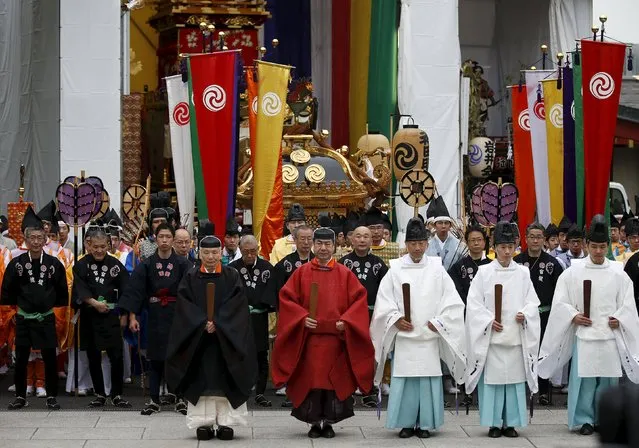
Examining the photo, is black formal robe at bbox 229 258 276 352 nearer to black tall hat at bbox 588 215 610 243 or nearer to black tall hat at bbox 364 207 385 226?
black tall hat at bbox 364 207 385 226

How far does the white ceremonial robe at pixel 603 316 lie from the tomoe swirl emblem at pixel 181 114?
20.9ft

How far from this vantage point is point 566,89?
1534cm

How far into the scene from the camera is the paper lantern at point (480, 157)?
972 inches

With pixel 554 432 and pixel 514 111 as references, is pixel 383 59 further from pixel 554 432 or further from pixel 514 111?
pixel 554 432

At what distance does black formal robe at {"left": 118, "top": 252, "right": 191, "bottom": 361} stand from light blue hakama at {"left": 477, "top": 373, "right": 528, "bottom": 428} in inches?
104

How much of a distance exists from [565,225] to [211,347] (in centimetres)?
549

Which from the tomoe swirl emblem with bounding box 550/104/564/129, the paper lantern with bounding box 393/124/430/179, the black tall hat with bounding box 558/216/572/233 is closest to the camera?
the black tall hat with bounding box 558/216/572/233

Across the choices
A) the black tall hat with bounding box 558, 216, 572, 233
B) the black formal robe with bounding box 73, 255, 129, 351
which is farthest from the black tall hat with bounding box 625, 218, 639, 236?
the black formal robe with bounding box 73, 255, 129, 351

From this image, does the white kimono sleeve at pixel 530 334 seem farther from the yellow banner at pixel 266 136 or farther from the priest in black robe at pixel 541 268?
the yellow banner at pixel 266 136

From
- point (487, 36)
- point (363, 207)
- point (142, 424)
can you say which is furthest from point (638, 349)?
point (487, 36)

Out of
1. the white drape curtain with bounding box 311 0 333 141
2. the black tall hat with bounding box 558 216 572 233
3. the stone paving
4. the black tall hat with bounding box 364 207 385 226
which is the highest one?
the white drape curtain with bounding box 311 0 333 141

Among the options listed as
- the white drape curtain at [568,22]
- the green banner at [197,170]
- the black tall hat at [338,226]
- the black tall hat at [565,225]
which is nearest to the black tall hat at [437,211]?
the black tall hat at [338,226]

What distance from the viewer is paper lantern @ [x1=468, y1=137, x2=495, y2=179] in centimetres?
2469

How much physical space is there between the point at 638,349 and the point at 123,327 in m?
4.29
